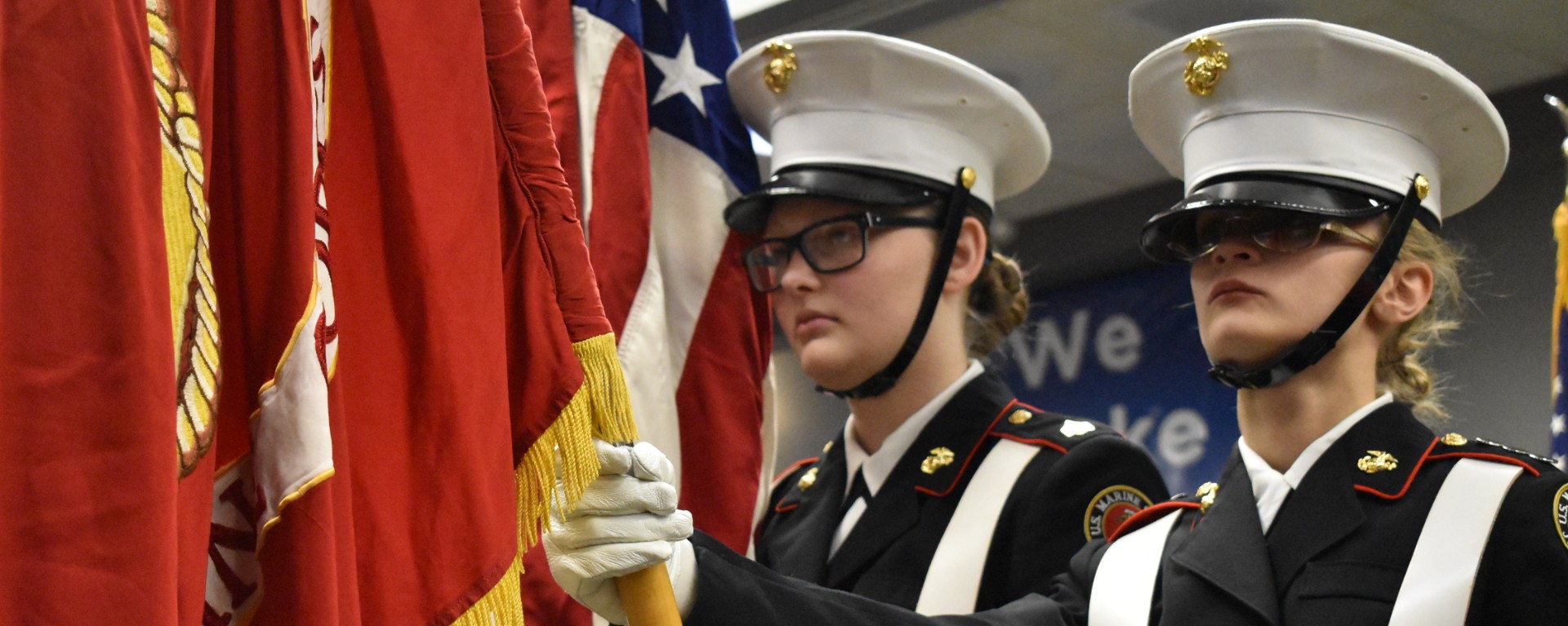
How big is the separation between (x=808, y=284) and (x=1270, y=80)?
0.77 meters

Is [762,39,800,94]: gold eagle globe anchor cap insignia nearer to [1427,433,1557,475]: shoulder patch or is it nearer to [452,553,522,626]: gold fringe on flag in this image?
[1427,433,1557,475]: shoulder patch

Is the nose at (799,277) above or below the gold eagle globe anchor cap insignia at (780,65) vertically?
below

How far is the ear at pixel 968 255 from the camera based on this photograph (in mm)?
2482

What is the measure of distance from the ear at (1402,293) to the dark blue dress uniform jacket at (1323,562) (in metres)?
0.12

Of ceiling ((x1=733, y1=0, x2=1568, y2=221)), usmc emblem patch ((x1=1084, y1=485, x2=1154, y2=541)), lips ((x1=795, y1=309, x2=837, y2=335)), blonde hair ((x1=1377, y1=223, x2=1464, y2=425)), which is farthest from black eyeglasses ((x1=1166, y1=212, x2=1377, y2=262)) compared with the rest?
Answer: ceiling ((x1=733, y1=0, x2=1568, y2=221))

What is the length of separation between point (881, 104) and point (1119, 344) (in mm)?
4055

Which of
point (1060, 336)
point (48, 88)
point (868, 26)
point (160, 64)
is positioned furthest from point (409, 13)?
point (1060, 336)

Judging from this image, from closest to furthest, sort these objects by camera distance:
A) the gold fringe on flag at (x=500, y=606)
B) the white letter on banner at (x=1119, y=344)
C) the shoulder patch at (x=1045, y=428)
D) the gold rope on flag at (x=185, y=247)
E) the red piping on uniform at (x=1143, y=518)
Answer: the gold rope on flag at (x=185, y=247)
the gold fringe on flag at (x=500, y=606)
the red piping on uniform at (x=1143, y=518)
the shoulder patch at (x=1045, y=428)
the white letter on banner at (x=1119, y=344)

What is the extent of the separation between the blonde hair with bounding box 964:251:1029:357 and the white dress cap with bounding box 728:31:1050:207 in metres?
0.14

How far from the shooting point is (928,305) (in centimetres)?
239

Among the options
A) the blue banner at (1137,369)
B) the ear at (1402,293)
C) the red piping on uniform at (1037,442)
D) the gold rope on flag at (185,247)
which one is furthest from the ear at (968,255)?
the blue banner at (1137,369)

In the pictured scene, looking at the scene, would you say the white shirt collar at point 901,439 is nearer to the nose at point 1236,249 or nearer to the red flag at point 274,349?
the nose at point 1236,249

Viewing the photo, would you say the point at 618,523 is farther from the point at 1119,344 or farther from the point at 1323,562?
the point at 1119,344

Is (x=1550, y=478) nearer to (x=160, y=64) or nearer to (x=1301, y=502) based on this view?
(x=1301, y=502)
